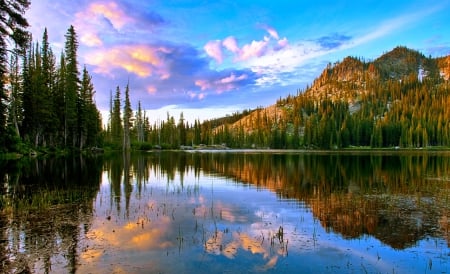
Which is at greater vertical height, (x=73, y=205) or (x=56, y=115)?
(x=56, y=115)

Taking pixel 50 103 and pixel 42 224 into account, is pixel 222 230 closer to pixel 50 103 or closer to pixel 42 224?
pixel 42 224

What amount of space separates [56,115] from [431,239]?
223 ft

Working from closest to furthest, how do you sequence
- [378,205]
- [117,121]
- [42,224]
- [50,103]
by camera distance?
[42,224] → [378,205] → [50,103] → [117,121]

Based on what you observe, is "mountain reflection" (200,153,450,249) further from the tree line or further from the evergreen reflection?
the tree line

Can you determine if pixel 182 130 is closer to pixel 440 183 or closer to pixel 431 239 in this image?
pixel 440 183

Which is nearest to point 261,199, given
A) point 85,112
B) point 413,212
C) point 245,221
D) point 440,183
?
point 245,221

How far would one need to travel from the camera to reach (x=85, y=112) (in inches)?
3059

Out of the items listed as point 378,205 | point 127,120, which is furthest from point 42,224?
point 127,120

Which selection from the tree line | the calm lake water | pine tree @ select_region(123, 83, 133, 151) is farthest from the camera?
pine tree @ select_region(123, 83, 133, 151)

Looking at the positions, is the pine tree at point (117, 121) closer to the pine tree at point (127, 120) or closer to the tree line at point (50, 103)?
the pine tree at point (127, 120)

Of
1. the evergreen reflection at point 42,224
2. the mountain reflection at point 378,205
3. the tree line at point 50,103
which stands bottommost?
the mountain reflection at point 378,205

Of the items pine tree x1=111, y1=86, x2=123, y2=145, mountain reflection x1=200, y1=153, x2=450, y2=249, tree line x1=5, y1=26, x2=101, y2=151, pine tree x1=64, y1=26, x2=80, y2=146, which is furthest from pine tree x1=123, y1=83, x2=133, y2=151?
mountain reflection x1=200, y1=153, x2=450, y2=249

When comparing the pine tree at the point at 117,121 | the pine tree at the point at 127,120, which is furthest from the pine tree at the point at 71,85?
the pine tree at the point at 117,121

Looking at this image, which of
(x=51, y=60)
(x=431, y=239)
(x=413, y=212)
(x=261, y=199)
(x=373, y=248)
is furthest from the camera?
(x=51, y=60)
